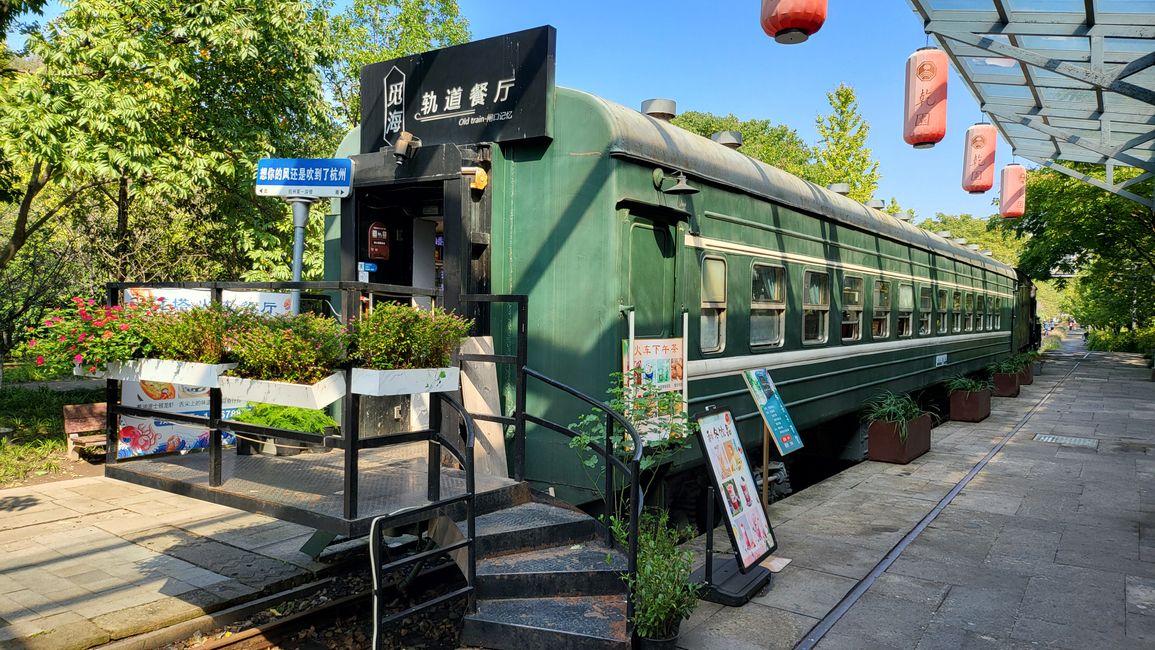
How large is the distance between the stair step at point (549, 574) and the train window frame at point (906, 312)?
8671mm

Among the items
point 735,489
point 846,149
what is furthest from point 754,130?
point 735,489

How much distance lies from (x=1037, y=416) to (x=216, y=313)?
15.3 metres

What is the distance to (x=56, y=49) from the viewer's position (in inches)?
345

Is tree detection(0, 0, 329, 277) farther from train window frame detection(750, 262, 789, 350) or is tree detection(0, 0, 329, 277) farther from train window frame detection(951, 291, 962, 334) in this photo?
train window frame detection(951, 291, 962, 334)

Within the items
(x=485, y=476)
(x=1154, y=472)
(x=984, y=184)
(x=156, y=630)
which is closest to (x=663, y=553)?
(x=485, y=476)

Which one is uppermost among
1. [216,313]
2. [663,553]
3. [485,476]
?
[216,313]

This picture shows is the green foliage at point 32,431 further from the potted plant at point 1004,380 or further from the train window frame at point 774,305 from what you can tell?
the potted plant at point 1004,380

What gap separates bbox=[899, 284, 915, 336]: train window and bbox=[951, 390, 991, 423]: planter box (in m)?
2.46

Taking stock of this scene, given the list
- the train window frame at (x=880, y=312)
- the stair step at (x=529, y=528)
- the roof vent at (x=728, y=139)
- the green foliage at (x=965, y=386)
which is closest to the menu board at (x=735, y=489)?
the stair step at (x=529, y=528)

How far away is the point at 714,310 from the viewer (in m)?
6.62

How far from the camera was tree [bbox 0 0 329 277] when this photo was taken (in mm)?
8266

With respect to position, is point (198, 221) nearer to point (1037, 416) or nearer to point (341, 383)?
point (341, 383)

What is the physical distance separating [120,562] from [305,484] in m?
2.91

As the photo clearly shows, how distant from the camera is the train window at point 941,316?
1404 centimetres
